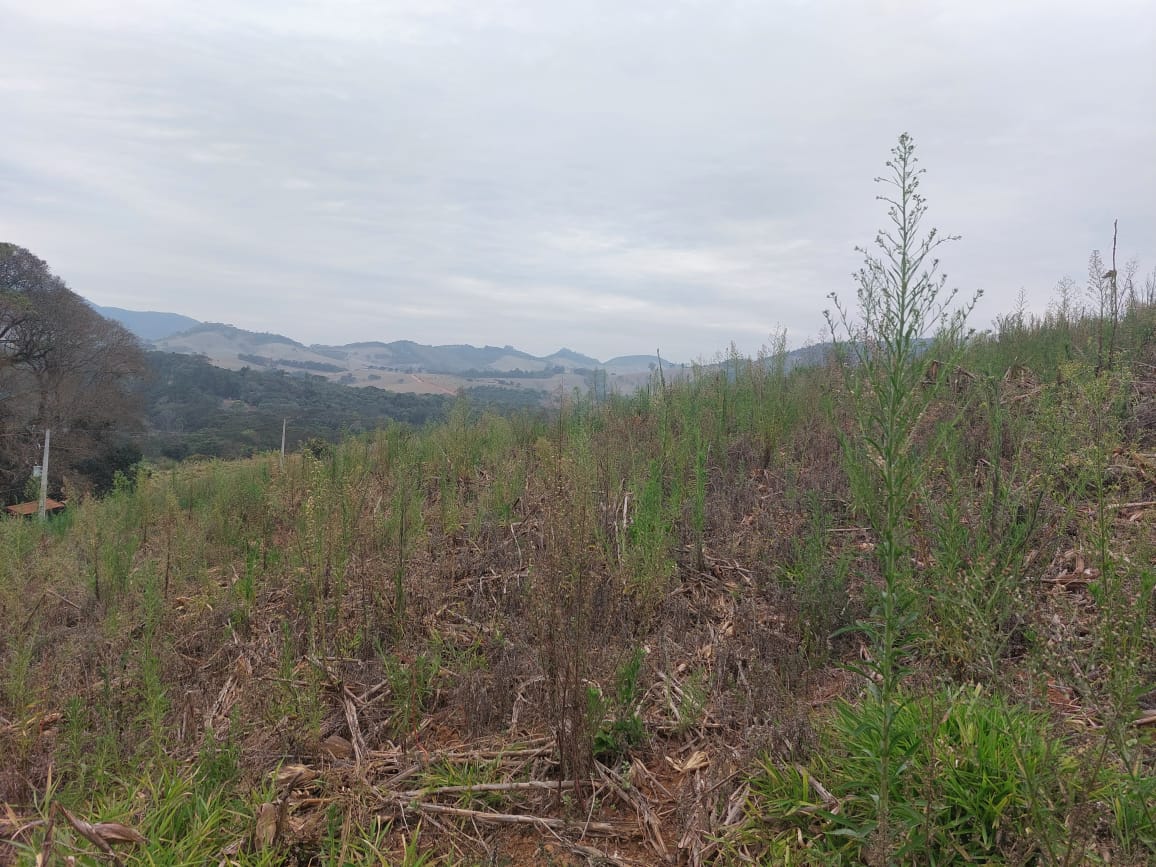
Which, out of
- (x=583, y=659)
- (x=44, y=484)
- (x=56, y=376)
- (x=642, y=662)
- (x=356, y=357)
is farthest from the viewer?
(x=356, y=357)

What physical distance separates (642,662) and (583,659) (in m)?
0.61

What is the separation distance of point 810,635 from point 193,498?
23.5ft

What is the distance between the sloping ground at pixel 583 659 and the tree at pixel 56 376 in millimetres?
18926

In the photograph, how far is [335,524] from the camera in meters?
4.13

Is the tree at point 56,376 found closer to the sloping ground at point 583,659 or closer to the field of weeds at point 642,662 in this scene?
the field of weeds at point 642,662

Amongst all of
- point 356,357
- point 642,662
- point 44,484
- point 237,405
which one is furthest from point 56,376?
point 356,357

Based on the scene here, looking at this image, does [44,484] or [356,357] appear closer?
[44,484]

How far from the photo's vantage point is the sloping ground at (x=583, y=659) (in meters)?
Result: 2.25

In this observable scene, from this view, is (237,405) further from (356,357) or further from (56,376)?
(356,357)

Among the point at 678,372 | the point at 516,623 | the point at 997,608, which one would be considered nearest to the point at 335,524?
the point at 516,623

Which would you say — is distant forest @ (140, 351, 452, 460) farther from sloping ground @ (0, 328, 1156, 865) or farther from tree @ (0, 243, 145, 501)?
sloping ground @ (0, 328, 1156, 865)

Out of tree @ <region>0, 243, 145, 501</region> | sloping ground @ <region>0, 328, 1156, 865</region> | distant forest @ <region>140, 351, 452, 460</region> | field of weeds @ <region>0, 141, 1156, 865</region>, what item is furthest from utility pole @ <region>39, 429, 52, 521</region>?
distant forest @ <region>140, 351, 452, 460</region>

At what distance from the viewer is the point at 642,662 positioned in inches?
130

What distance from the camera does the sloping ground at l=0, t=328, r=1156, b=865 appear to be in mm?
2246
